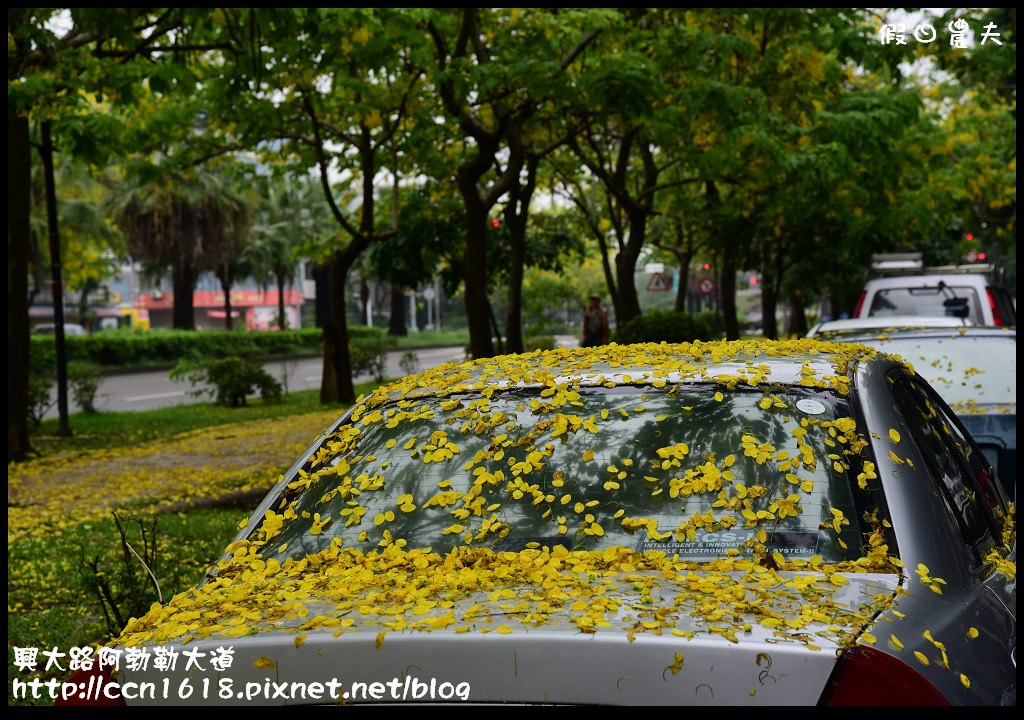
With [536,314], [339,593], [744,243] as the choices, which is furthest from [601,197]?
[339,593]

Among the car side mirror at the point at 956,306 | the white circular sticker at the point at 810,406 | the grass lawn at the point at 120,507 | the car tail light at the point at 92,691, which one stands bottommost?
the grass lawn at the point at 120,507

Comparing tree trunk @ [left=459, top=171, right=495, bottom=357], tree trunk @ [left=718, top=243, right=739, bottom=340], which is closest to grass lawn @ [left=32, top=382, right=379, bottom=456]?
tree trunk @ [left=459, top=171, right=495, bottom=357]

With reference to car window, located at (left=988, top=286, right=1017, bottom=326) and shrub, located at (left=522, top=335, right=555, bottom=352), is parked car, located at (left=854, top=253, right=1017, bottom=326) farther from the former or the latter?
shrub, located at (left=522, top=335, right=555, bottom=352)

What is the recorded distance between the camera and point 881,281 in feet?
59.9

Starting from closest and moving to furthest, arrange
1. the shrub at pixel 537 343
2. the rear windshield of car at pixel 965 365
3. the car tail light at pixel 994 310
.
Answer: the rear windshield of car at pixel 965 365 → the car tail light at pixel 994 310 → the shrub at pixel 537 343

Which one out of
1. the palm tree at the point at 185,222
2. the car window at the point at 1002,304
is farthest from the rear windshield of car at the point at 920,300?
the palm tree at the point at 185,222

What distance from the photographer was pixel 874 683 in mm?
2266

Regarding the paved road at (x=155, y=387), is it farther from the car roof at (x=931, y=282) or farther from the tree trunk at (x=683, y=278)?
the car roof at (x=931, y=282)

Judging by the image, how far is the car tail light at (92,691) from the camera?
2.50 m

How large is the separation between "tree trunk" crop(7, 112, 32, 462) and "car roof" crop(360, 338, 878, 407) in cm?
1310

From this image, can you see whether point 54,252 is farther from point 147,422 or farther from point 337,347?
point 337,347

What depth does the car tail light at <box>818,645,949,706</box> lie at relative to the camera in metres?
2.24

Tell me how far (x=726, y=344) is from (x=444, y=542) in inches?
59.5

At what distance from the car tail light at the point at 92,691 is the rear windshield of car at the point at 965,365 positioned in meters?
5.64
